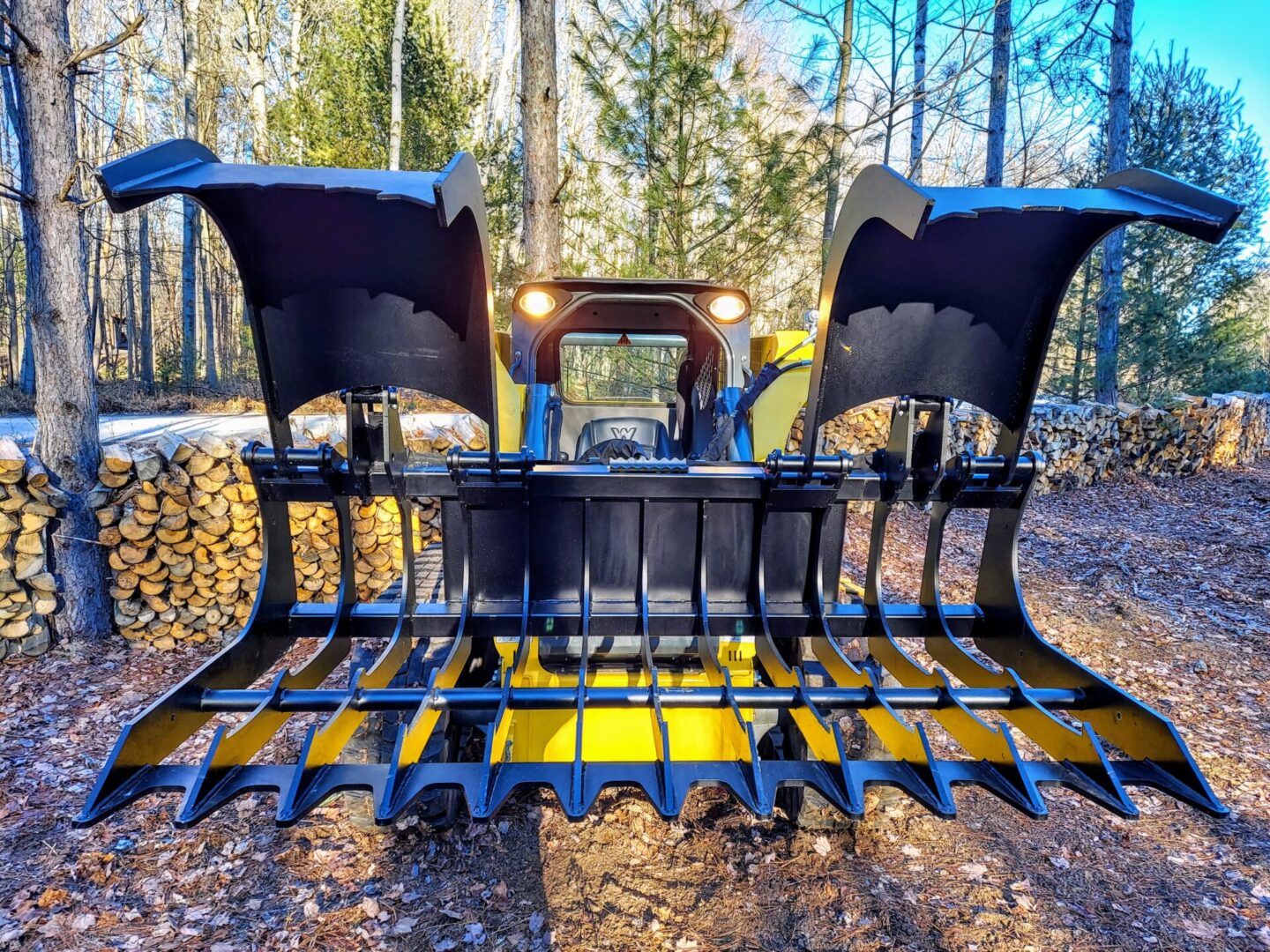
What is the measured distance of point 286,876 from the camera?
2.37 metres

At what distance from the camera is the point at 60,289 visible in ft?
12.5

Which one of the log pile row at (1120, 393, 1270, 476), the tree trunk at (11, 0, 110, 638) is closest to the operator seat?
the tree trunk at (11, 0, 110, 638)

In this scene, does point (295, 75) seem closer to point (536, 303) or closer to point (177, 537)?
point (177, 537)

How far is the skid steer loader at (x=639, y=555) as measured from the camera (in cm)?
150

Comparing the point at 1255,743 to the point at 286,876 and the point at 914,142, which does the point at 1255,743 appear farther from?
the point at 914,142

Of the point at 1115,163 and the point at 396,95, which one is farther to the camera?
the point at 396,95

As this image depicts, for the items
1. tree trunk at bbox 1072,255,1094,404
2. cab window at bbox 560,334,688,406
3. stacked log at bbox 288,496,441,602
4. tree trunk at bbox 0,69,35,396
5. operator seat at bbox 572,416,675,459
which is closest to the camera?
operator seat at bbox 572,416,675,459

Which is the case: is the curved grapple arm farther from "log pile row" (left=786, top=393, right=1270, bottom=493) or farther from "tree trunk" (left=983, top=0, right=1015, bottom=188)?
"tree trunk" (left=983, top=0, right=1015, bottom=188)

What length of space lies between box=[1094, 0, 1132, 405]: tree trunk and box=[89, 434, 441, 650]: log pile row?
460 inches

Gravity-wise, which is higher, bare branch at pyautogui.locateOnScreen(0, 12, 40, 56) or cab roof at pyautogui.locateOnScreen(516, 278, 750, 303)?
bare branch at pyautogui.locateOnScreen(0, 12, 40, 56)

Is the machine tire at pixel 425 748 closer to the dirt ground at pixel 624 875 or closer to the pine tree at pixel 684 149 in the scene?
the dirt ground at pixel 624 875

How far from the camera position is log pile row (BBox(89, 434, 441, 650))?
4008 millimetres

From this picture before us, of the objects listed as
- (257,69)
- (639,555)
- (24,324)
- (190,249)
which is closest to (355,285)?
(639,555)

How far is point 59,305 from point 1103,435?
1229 centimetres
